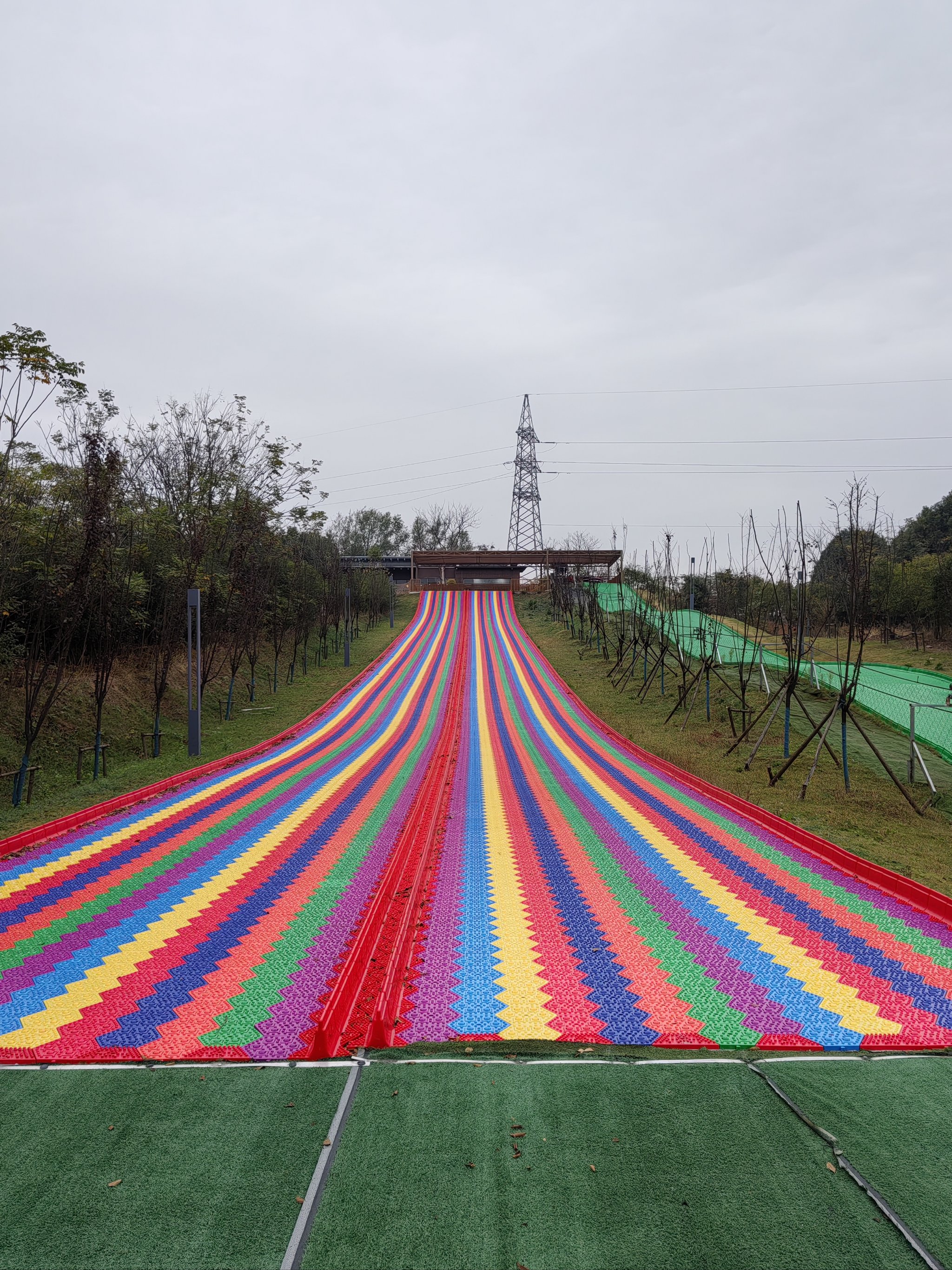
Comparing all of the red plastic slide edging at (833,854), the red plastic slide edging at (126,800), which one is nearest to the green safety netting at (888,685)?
the red plastic slide edging at (833,854)

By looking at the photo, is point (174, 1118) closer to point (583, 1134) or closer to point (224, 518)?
point (583, 1134)

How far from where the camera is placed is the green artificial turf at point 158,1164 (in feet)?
6.15

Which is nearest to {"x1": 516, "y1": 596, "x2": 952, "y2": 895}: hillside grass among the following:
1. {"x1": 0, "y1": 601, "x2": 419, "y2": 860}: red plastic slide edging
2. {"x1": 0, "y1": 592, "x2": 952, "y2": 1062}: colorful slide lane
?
{"x1": 0, "y1": 592, "x2": 952, "y2": 1062}: colorful slide lane

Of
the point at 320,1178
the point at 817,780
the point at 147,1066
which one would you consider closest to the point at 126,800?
the point at 147,1066

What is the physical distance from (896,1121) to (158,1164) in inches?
95.5

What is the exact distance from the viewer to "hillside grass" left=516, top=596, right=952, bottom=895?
610 centimetres

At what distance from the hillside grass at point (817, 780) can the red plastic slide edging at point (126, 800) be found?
629cm

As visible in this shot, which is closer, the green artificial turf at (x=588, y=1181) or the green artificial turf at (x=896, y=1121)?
the green artificial turf at (x=588, y=1181)

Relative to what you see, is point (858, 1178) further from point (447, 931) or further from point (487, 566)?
point (487, 566)

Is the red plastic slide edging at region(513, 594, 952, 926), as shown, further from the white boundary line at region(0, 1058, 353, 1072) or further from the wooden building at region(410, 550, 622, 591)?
the wooden building at region(410, 550, 622, 591)

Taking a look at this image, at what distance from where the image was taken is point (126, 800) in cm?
742

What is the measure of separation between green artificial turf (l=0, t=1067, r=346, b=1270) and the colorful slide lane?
20 centimetres

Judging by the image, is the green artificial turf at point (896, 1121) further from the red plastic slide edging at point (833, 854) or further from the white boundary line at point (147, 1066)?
the red plastic slide edging at point (833, 854)

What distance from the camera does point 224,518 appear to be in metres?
16.3
